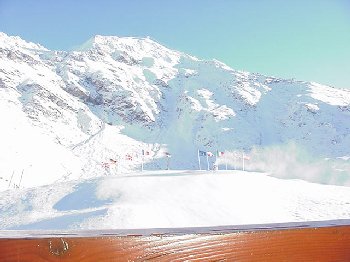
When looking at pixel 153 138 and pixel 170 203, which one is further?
pixel 153 138

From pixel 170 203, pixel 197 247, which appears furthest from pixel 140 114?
pixel 197 247

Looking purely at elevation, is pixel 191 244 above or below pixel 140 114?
below

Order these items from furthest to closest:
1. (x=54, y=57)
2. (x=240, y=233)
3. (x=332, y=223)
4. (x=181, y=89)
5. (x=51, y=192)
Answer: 1. (x=54, y=57)
2. (x=181, y=89)
3. (x=51, y=192)
4. (x=332, y=223)
5. (x=240, y=233)

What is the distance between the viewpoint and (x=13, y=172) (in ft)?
256

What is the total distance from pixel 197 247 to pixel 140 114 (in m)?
148

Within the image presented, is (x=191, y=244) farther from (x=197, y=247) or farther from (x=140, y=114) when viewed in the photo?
(x=140, y=114)

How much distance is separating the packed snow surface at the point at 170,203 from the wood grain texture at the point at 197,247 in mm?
13989

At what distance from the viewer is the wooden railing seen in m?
1.37

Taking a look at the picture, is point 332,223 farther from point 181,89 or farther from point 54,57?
point 54,57

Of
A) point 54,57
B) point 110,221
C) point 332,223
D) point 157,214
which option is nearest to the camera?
point 332,223

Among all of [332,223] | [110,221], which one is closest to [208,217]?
[110,221]

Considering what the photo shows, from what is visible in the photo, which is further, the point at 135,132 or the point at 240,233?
the point at 135,132

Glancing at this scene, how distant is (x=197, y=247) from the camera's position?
4.72 feet

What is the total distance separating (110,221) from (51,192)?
10.7 meters
